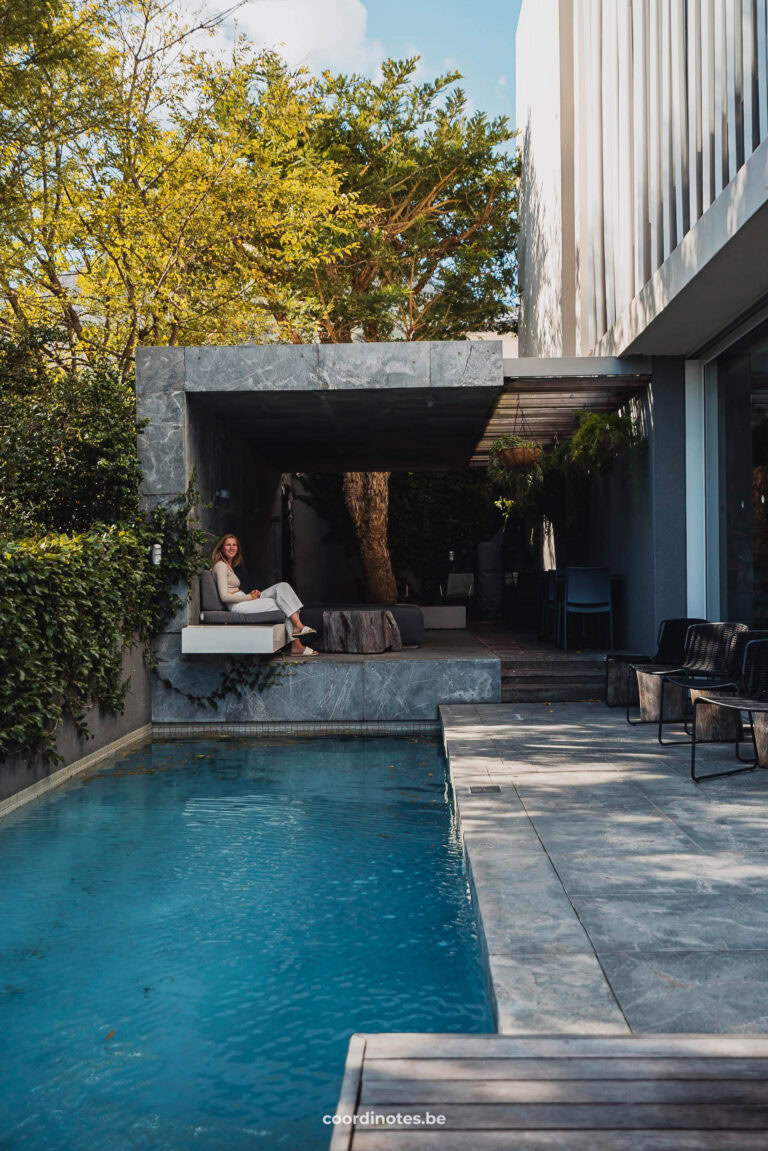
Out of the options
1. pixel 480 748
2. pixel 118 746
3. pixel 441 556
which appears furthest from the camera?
pixel 441 556

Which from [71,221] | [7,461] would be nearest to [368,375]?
[7,461]

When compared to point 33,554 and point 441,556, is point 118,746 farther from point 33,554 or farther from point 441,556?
point 441,556

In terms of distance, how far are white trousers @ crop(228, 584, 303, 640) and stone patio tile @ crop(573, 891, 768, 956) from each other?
20.3ft

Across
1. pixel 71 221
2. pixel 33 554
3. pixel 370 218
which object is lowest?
pixel 33 554

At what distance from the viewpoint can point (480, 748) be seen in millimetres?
7121

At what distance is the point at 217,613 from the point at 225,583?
327 millimetres

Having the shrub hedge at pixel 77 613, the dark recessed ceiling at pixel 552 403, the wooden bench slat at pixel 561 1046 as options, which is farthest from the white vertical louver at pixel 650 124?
the wooden bench slat at pixel 561 1046

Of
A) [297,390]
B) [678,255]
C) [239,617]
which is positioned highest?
[678,255]

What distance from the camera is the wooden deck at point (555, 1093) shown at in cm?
184

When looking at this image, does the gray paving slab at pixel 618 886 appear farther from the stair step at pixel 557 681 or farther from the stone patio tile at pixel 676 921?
the stair step at pixel 557 681

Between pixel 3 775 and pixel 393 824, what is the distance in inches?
94.8

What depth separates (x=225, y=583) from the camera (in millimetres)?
9594

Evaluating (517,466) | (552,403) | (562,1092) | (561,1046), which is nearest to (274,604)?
(517,466)

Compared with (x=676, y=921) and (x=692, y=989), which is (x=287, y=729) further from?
(x=692, y=989)
